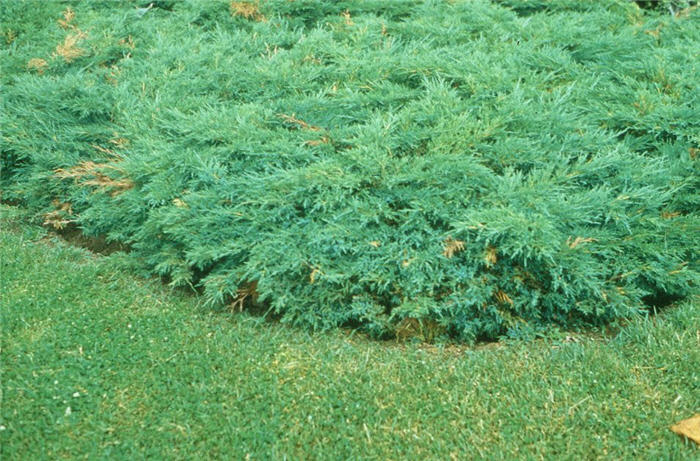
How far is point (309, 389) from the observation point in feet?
11.0

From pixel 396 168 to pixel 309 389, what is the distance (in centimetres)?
123

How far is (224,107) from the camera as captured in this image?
15.0 feet

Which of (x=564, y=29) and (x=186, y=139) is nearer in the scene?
(x=186, y=139)

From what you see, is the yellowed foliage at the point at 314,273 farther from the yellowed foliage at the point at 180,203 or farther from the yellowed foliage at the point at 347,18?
the yellowed foliage at the point at 347,18

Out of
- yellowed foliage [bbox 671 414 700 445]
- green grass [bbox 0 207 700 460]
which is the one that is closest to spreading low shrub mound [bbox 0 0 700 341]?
green grass [bbox 0 207 700 460]

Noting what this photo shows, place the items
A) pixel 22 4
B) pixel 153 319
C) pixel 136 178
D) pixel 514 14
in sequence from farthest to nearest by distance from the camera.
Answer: pixel 22 4, pixel 514 14, pixel 136 178, pixel 153 319

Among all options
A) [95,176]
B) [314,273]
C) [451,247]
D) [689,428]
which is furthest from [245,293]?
[689,428]

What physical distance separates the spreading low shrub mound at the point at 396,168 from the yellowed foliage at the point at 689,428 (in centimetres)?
80

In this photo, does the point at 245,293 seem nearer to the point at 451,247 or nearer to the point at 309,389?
the point at 309,389

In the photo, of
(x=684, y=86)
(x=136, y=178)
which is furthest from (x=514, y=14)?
(x=136, y=178)

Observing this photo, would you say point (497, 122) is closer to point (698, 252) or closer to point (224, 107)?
point (698, 252)

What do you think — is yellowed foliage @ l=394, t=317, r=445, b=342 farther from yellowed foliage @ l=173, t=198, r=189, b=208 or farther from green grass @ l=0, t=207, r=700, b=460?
yellowed foliage @ l=173, t=198, r=189, b=208

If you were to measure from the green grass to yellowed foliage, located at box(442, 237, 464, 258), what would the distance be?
1.60ft

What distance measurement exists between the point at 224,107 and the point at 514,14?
8.45 ft
